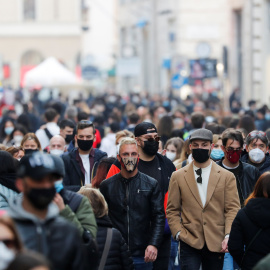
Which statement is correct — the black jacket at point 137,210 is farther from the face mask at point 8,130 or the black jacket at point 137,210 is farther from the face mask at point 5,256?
the face mask at point 8,130

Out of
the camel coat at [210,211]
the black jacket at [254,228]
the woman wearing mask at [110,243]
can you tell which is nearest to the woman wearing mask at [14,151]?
→ the camel coat at [210,211]

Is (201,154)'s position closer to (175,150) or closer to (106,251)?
(106,251)

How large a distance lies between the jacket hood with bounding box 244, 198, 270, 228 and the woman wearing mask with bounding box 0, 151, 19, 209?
2080 mm

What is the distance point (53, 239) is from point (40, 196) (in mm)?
233

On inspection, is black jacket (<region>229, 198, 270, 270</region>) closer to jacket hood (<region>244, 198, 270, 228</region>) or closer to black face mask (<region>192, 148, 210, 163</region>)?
jacket hood (<region>244, 198, 270, 228</region>)

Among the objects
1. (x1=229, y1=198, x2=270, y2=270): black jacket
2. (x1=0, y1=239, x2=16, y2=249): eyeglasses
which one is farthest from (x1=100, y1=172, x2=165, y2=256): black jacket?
(x1=0, y1=239, x2=16, y2=249): eyeglasses

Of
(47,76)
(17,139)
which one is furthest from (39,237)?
(47,76)

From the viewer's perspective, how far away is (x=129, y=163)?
8.14 metres

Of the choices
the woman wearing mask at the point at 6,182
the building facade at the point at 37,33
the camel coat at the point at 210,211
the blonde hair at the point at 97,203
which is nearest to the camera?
the blonde hair at the point at 97,203

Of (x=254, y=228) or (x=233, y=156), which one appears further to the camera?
(x=233, y=156)

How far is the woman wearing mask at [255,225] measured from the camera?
266 inches

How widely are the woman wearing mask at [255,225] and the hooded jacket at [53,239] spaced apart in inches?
87.7

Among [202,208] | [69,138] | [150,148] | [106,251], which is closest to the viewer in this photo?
[106,251]

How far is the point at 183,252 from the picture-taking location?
816cm
